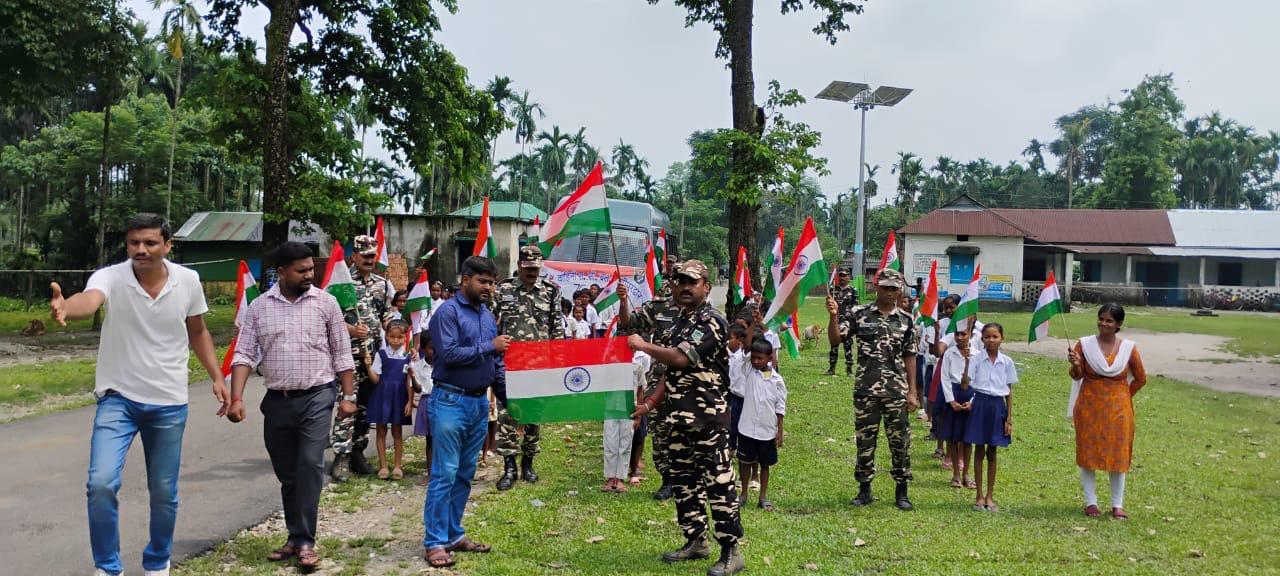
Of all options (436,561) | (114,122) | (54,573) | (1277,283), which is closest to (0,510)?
(54,573)

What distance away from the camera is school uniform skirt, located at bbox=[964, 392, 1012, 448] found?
24.6ft

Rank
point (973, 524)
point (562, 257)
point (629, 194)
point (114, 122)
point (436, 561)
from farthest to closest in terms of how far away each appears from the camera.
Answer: point (629, 194), point (114, 122), point (562, 257), point (973, 524), point (436, 561)

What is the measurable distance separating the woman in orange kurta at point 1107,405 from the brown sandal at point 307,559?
19.5 ft

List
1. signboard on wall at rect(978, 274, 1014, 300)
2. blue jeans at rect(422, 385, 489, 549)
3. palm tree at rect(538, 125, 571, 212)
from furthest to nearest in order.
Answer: palm tree at rect(538, 125, 571, 212)
signboard on wall at rect(978, 274, 1014, 300)
blue jeans at rect(422, 385, 489, 549)

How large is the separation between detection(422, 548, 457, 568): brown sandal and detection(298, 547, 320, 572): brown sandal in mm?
656

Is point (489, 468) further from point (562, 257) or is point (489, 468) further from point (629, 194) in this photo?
point (629, 194)

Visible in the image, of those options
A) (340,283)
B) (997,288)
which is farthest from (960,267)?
(340,283)

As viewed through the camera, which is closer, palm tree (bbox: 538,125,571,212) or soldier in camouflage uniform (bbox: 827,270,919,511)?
soldier in camouflage uniform (bbox: 827,270,919,511)

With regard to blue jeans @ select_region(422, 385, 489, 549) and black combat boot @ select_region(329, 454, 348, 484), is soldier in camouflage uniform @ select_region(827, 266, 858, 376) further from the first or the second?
black combat boot @ select_region(329, 454, 348, 484)

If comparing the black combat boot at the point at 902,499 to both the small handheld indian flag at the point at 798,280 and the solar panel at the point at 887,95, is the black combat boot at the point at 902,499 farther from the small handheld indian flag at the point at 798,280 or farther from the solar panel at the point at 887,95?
the solar panel at the point at 887,95

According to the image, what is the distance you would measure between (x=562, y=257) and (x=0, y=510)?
1431 centimetres

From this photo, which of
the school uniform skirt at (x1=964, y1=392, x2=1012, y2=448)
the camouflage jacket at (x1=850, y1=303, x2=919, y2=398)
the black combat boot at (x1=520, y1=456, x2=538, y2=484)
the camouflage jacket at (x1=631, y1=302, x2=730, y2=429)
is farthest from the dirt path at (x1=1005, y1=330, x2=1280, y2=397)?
the camouflage jacket at (x1=631, y1=302, x2=730, y2=429)

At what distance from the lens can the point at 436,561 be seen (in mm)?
5383

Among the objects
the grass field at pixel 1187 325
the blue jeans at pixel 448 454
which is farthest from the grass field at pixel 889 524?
the grass field at pixel 1187 325
